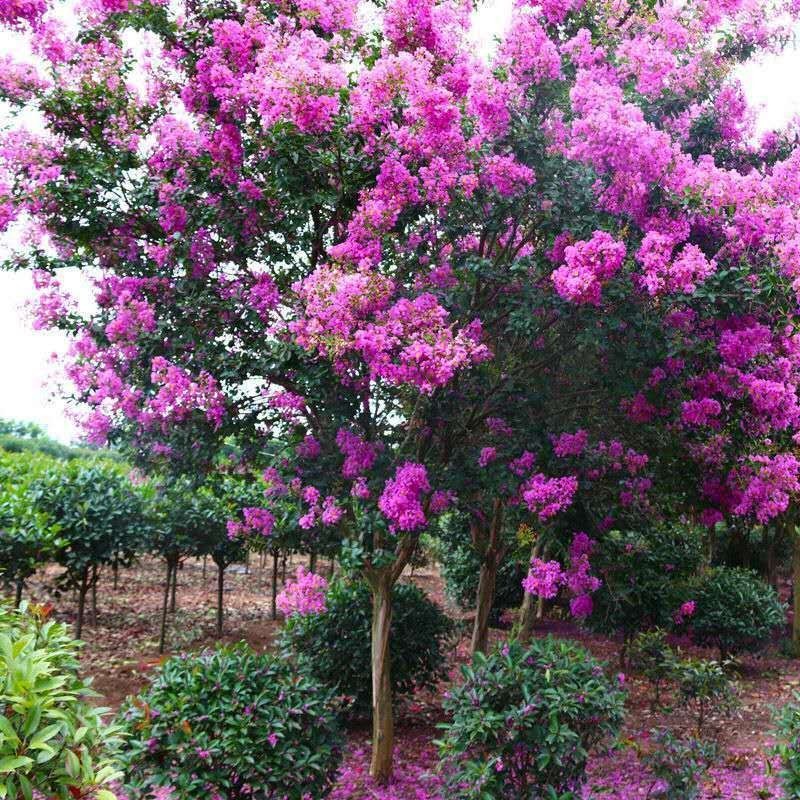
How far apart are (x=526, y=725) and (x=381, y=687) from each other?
5.71 feet

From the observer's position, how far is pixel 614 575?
7324mm

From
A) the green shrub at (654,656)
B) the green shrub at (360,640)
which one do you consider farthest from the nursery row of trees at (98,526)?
the green shrub at (654,656)

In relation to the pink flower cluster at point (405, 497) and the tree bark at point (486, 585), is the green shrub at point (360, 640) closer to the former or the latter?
the tree bark at point (486, 585)

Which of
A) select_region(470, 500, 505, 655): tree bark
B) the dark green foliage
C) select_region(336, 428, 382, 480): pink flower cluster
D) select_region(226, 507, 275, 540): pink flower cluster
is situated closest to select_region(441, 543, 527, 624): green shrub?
the dark green foliage

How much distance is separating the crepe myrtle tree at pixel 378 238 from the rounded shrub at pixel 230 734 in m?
0.97

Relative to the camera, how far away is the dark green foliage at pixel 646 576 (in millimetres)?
7434

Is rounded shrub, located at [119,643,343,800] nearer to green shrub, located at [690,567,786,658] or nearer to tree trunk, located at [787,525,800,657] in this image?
green shrub, located at [690,567,786,658]

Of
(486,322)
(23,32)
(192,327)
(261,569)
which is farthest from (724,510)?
(261,569)

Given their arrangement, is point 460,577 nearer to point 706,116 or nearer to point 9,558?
point 9,558

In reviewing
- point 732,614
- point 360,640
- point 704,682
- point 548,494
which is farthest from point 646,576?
point 548,494

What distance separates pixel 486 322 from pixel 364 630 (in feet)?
9.54

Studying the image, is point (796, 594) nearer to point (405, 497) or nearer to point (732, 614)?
point (732, 614)

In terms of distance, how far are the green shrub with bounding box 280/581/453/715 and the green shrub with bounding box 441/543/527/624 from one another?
13.4 ft

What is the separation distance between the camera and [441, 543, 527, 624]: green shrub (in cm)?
1123
